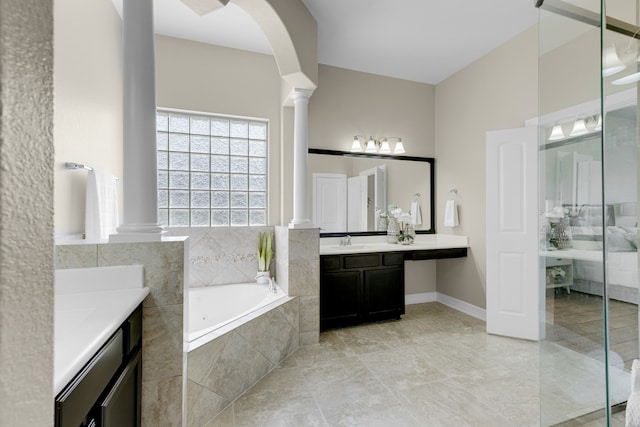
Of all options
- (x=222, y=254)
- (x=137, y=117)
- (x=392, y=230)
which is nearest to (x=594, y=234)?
(x=137, y=117)

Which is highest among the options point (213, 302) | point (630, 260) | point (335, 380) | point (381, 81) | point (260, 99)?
point (381, 81)

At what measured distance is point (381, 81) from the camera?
13.1 ft

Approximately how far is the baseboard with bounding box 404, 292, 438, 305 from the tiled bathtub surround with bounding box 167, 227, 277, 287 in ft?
6.04

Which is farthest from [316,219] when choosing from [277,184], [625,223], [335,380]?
[625,223]

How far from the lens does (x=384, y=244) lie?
12.6 ft

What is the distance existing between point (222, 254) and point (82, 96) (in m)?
1.77

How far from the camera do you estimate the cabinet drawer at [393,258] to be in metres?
3.36

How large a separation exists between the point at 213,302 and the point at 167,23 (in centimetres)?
265

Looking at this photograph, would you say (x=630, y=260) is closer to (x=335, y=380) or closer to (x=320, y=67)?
(x=335, y=380)

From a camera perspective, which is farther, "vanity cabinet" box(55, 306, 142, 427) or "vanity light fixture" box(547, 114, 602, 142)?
"vanity light fixture" box(547, 114, 602, 142)

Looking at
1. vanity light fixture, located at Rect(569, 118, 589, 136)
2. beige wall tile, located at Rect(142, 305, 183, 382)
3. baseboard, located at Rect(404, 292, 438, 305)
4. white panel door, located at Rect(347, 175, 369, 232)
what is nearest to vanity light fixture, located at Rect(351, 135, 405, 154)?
white panel door, located at Rect(347, 175, 369, 232)

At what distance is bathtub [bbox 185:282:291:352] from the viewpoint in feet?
9.00

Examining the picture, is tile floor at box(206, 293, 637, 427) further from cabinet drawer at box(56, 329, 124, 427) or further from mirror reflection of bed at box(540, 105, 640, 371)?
cabinet drawer at box(56, 329, 124, 427)

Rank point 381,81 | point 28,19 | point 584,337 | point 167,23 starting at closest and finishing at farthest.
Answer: point 28,19, point 584,337, point 167,23, point 381,81
